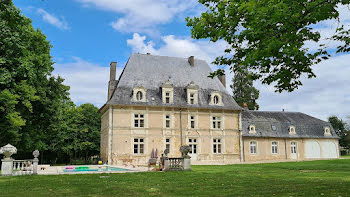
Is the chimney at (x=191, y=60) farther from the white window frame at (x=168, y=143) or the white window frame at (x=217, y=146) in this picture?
the white window frame at (x=168, y=143)

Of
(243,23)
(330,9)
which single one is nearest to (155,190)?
(243,23)

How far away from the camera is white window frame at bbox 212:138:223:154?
29.2 meters

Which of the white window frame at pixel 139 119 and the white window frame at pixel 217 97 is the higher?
the white window frame at pixel 217 97

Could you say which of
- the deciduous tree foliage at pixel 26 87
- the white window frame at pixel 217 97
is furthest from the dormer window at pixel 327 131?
the deciduous tree foliage at pixel 26 87

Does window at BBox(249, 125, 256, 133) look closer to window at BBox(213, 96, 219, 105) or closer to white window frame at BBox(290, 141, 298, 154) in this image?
white window frame at BBox(290, 141, 298, 154)

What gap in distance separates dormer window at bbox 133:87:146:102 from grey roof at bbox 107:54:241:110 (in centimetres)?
39

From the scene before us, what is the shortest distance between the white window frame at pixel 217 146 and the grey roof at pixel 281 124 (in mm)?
3558

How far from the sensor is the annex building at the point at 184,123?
26.9 m

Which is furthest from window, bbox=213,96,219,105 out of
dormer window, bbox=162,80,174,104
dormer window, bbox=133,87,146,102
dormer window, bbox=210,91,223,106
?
dormer window, bbox=133,87,146,102

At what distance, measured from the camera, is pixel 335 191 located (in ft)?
26.0

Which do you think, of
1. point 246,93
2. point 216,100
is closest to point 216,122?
point 216,100

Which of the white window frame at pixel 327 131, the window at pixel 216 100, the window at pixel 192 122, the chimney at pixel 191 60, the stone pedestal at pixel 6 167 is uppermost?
the chimney at pixel 191 60

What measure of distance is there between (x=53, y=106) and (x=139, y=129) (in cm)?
770

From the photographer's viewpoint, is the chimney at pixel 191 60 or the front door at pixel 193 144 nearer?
the front door at pixel 193 144
